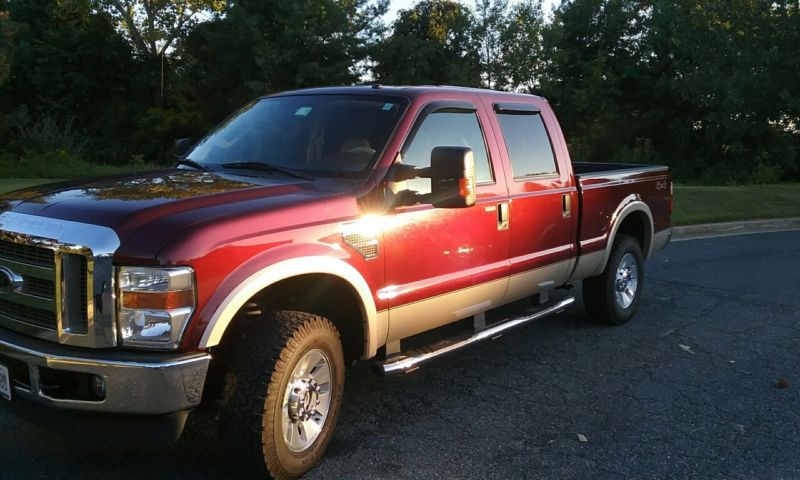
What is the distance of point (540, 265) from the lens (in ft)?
17.3

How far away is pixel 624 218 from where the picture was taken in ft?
21.6

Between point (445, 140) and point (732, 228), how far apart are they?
1051 cm

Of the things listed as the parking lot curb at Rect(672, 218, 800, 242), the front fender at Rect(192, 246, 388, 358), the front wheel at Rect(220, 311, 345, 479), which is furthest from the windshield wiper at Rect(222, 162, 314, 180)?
the parking lot curb at Rect(672, 218, 800, 242)

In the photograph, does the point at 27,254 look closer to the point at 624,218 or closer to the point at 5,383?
the point at 5,383

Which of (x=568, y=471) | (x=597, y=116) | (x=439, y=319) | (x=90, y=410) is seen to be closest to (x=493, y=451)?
(x=568, y=471)

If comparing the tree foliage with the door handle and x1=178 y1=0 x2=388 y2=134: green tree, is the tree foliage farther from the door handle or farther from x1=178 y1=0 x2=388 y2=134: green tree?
the door handle

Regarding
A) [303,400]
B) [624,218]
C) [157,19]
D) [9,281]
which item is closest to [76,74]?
[157,19]

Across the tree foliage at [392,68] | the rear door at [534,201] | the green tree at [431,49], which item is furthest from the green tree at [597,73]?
the rear door at [534,201]

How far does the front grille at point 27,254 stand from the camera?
3098mm

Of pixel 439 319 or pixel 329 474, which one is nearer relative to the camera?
pixel 329 474

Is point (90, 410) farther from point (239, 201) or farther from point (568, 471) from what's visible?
point (568, 471)

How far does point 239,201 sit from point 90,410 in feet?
3.71

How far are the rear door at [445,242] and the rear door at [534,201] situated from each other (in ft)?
0.49

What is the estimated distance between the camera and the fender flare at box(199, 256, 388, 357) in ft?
10.1
